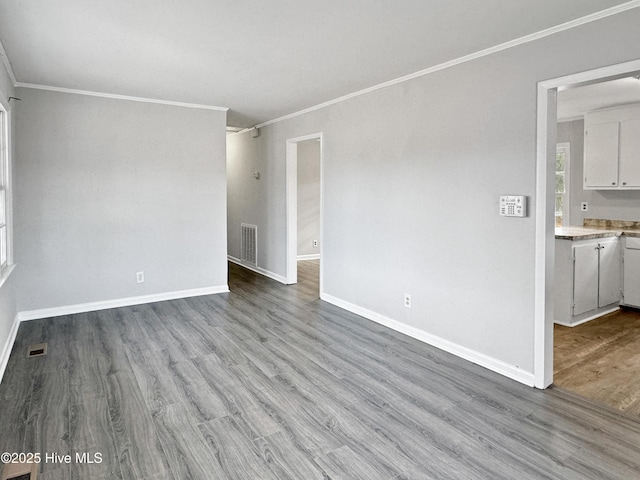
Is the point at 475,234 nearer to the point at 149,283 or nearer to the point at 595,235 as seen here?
the point at 595,235

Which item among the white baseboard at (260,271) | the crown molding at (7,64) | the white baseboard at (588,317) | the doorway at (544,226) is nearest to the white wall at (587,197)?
the white baseboard at (588,317)

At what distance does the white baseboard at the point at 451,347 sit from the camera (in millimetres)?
2951

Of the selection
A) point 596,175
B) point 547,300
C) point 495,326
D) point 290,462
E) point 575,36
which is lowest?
point 290,462

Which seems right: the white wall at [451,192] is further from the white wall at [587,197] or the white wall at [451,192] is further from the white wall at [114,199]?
the white wall at [587,197]

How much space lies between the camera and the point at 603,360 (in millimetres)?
3295

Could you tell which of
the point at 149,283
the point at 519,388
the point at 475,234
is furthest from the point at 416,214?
the point at 149,283

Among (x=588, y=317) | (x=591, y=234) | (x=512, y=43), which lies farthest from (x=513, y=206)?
(x=588, y=317)

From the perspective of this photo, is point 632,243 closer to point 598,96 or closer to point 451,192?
point 598,96

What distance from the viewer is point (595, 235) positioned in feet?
14.1

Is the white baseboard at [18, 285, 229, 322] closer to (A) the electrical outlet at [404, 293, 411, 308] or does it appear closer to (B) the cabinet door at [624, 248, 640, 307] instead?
(A) the electrical outlet at [404, 293, 411, 308]

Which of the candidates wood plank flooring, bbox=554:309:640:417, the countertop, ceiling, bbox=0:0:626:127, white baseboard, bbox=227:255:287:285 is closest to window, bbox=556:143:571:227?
the countertop

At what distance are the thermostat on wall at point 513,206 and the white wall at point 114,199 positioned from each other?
Answer: 11.9 ft

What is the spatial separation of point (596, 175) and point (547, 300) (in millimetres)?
3232

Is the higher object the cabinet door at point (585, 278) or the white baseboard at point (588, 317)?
the cabinet door at point (585, 278)
